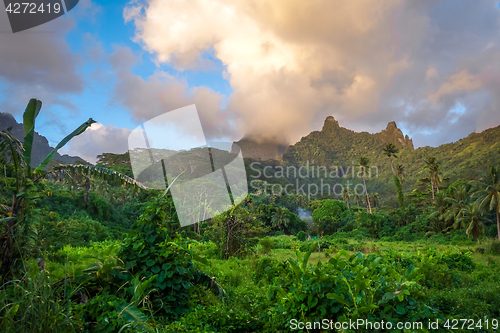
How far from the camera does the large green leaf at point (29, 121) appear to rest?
4.06 meters

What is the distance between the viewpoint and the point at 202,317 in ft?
10.0

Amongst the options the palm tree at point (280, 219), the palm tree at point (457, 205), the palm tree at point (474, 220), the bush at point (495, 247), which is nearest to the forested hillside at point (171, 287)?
the bush at point (495, 247)

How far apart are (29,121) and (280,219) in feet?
106

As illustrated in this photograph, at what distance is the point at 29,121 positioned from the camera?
4219 millimetres

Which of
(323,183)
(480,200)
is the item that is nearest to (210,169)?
(480,200)

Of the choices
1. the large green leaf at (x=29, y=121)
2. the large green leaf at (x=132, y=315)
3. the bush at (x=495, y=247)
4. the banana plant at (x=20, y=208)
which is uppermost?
the large green leaf at (x=29, y=121)

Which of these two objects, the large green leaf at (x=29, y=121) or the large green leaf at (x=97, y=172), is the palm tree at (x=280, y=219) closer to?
the large green leaf at (x=97, y=172)

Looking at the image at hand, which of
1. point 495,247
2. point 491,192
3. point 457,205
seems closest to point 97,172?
point 495,247

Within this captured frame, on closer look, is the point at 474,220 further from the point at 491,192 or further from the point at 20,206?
the point at 20,206

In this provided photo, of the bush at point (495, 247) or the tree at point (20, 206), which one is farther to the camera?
the bush at point (495, 247)

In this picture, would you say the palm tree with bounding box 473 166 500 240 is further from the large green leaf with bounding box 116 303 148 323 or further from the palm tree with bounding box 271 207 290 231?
the large green leaf with bounding box 116 303 148 323

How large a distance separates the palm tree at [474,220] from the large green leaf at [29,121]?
31238 millimetres

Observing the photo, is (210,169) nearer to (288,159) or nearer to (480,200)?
(480,200)

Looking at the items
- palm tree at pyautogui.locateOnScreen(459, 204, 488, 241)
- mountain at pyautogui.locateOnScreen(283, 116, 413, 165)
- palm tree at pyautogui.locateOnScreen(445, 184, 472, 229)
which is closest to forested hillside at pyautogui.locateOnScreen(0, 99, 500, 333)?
palm tree at pyautogui.locateOnScreen(459, 204, 488, 241)
